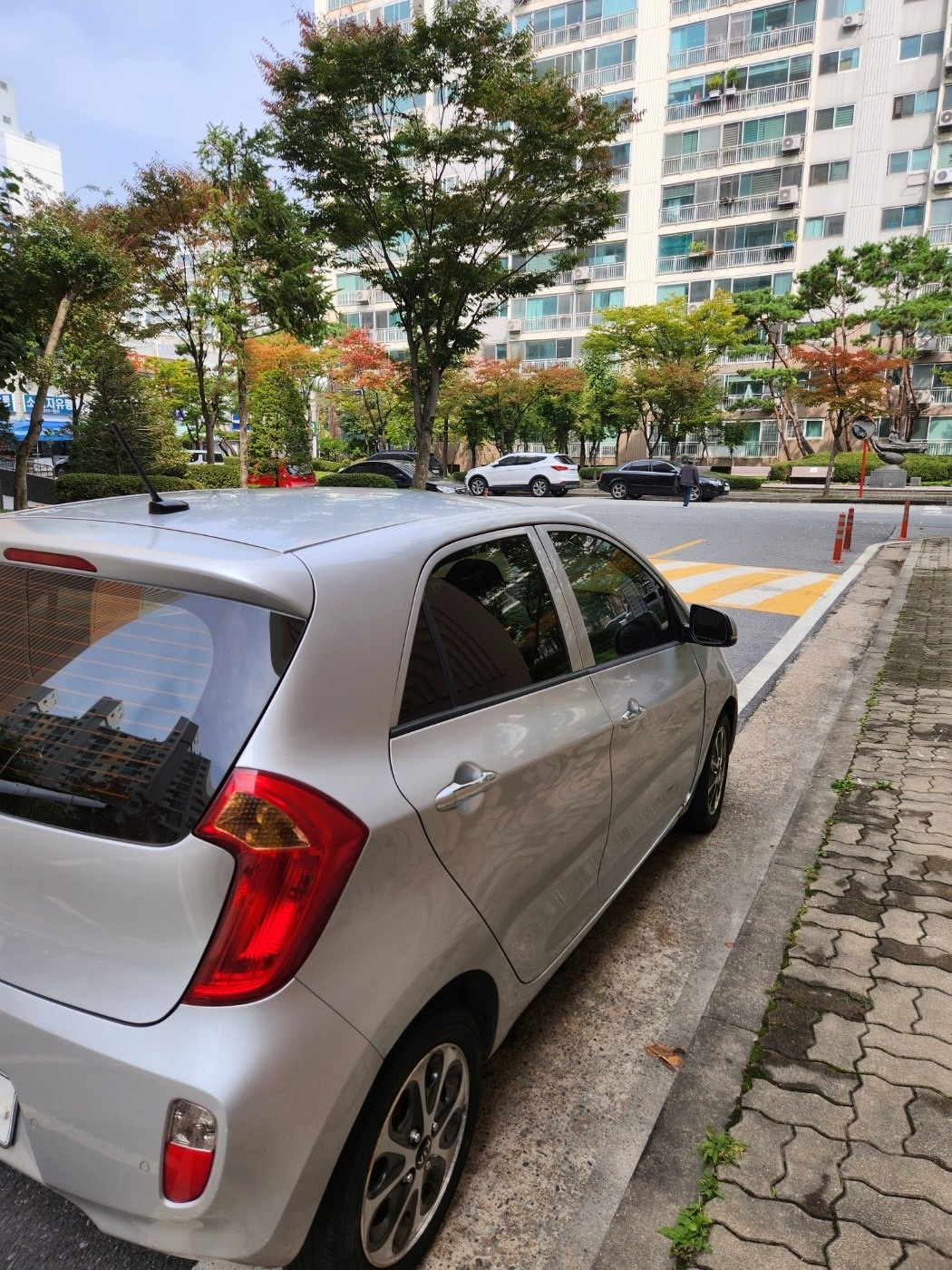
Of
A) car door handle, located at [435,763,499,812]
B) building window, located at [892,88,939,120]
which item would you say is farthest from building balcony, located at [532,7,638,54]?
car door handle, located at [435,763,499,812]

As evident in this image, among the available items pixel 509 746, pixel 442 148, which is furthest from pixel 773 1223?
pixel 442 148

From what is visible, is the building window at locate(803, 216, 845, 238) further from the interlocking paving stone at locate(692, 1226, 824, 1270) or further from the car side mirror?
the interlocking paving stone at locate(692, 1226, 824, 1270)

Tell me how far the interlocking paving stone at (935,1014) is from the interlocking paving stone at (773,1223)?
3.00 ft

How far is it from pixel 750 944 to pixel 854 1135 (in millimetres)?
907

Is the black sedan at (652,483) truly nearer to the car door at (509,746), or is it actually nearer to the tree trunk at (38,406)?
the tree trunk at (38,406)

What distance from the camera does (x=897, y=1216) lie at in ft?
6.59

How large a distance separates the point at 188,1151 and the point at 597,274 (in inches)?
2018

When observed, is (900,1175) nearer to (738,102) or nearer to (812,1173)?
(812,1173)

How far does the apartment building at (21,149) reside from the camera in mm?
86500

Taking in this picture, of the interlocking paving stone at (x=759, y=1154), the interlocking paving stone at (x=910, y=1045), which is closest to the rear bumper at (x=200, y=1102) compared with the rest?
the interlocking paving stone at (x=759, y=1154)

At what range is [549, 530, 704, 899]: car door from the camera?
272cm

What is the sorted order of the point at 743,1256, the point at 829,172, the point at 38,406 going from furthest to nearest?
the point at 829,172
the point at 38,406
the point at 743,1256

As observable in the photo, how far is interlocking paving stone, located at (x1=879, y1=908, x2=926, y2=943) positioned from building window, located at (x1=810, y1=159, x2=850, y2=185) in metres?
46.7

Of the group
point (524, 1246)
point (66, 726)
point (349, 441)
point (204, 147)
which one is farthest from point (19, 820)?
point (349, 441)
